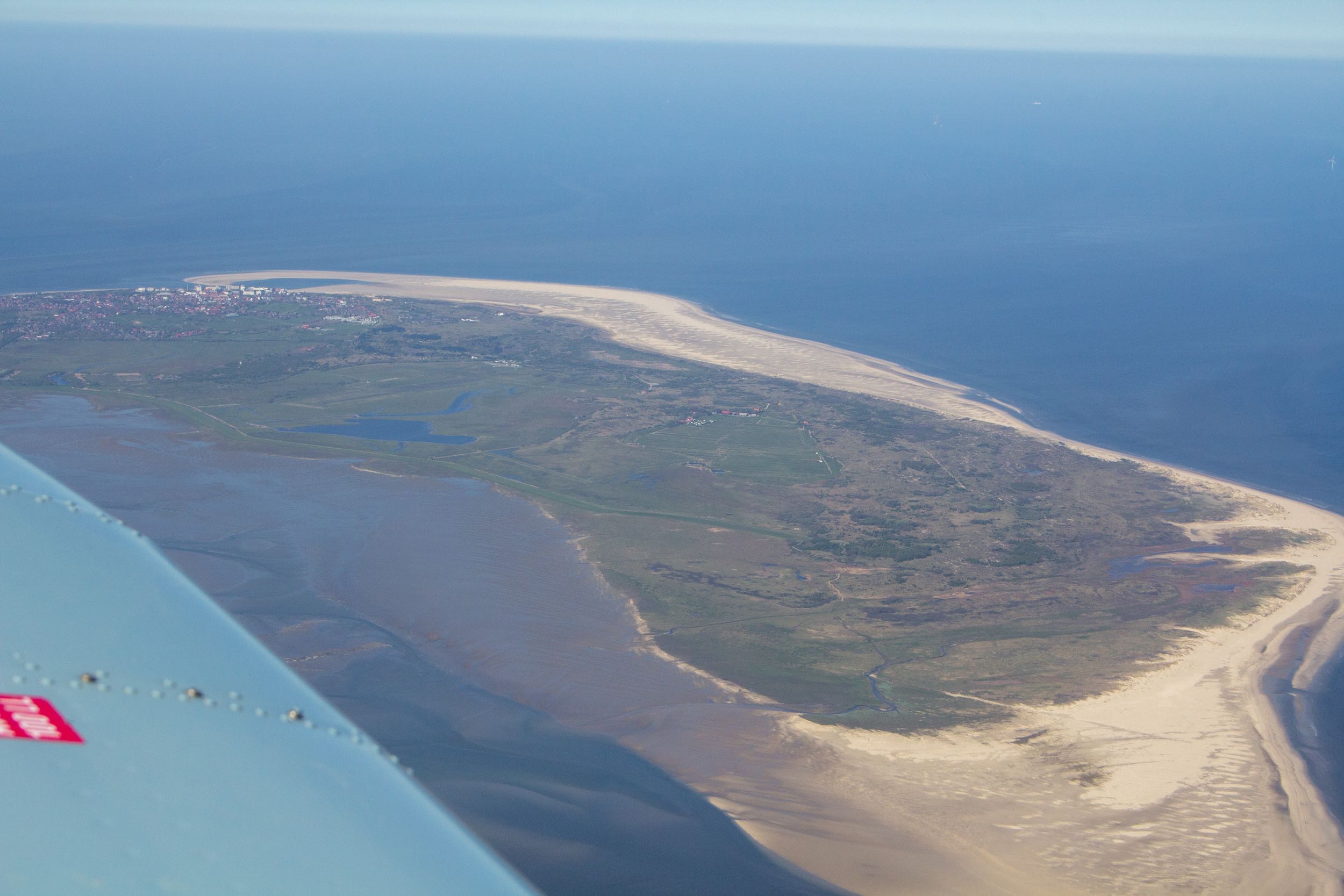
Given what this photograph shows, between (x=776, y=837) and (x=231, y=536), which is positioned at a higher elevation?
(x=231, y=536)

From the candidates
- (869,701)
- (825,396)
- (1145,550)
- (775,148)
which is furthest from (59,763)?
(775,148)

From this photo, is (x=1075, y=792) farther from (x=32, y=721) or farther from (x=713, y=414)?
(x=713, y=414)

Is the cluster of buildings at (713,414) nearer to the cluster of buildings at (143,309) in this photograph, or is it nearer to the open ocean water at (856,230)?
the open ocean water at (856,230)

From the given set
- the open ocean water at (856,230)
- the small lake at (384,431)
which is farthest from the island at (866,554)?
the open ocean water at (856,230)

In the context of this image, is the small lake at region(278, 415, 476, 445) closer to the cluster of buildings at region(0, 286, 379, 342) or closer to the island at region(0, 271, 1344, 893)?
the island at region(0, 271, 1344, 893)

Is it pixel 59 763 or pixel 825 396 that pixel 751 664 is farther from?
pixel 825 396
